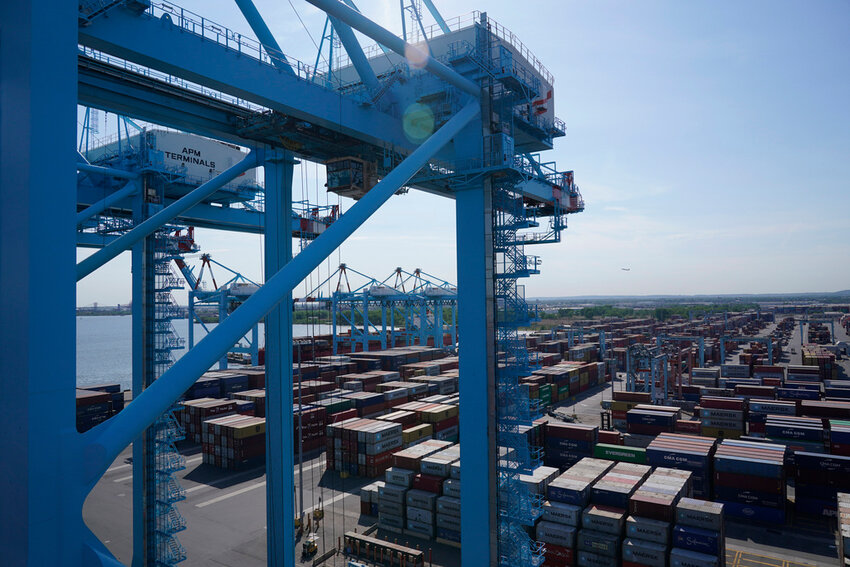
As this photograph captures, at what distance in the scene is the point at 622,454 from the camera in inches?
941

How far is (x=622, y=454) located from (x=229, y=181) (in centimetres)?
2152

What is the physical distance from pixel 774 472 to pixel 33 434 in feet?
83.1

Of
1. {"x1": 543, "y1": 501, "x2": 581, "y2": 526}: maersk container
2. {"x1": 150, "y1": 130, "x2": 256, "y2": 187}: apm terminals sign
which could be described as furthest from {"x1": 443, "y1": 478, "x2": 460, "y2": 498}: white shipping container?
{"x1": 150, "y1": 130, "x2": 256, "y2": 187}: apm terminals sign

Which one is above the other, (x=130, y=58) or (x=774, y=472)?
(x=130, y=58)

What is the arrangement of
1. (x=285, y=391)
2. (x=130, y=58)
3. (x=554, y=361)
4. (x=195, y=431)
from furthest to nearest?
(x=554, y=361)
(x=195, y=431)
(x=285, y=391)
(x=130, y=58)

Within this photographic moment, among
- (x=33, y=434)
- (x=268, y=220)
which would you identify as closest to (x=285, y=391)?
(x=268, y=220)

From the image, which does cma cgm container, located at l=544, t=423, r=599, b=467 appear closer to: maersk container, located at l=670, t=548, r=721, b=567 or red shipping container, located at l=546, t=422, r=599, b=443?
red shipping container, located at l=546, t=422, r=599, b=443

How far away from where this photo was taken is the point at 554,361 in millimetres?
55250

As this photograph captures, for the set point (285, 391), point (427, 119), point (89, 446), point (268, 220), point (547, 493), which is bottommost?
point (547, 493)

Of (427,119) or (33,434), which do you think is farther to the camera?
(427,119)

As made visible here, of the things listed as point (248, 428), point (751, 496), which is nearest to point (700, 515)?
point (751, 496)

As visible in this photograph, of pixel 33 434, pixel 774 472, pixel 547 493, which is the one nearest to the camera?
pixel 33 434

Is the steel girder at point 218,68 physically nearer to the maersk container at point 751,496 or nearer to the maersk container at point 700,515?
the maersk container at point 700,515

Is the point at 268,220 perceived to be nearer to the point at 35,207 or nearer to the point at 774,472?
the point at 35,207
